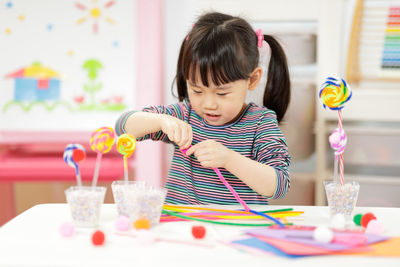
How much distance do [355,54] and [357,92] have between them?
226mm

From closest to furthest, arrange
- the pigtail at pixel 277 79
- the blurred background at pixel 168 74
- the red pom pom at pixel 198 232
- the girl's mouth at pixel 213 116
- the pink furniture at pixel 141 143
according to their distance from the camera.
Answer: the red pom pom at pixel 198 232 < the girl's mouth at pixel 213 116 < the pigtail at pixel 277 79 < the pink furniture at pixel 141 143 < the blurred background at pixel 168 74

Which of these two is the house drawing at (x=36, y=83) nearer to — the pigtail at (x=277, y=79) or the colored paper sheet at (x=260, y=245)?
the pigtail at (x=277, y=79)

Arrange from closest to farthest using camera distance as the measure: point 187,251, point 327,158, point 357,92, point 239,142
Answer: point 187,251 < point 239,142 < point 357,92 < point 327,158

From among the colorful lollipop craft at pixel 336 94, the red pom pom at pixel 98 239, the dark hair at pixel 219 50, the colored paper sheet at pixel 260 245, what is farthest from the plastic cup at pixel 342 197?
the red pom pom at pixel 98 239

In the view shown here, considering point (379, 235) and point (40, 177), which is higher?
point (379, 235)

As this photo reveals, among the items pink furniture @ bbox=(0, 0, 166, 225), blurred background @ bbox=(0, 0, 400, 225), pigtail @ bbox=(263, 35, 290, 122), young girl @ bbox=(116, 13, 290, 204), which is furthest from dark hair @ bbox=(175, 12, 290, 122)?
blurred background @ bbox=(0, 0, 400, 225)

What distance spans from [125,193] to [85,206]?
0.08 meters

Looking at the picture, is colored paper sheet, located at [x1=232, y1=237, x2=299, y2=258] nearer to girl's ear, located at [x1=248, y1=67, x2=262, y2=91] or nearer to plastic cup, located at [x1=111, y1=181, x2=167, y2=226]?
plastic cup, located at [x1=111, y1=181, x2=167, y2=226]

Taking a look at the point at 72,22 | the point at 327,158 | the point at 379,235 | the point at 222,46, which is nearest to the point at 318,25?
the point at 327,158

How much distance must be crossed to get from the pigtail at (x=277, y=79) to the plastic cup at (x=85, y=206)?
2.35ft

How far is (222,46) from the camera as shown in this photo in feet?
4.07

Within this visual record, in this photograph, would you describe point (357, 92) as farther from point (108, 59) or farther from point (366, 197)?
point (108, 59)

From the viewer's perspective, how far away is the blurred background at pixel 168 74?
98.0 inches

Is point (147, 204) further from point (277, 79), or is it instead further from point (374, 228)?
point (277, 79)
